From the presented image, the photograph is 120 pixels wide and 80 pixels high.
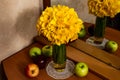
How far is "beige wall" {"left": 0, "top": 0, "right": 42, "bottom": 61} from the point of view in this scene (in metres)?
0.91

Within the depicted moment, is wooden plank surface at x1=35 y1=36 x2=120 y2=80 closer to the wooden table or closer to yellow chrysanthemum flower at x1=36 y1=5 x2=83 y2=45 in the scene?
the wooden table

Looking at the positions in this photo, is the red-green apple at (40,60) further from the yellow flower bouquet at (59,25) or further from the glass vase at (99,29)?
the glass vase at (99,29)

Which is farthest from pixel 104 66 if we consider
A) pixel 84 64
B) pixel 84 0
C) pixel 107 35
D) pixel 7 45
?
pixel 7 45

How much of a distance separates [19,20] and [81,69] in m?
0.37

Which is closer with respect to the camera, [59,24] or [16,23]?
[59,24]

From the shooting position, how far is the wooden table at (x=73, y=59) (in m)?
0.87

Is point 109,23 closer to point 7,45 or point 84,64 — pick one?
point 84,64

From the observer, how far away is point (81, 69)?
0.85m

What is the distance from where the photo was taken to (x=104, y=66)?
2.96 ft

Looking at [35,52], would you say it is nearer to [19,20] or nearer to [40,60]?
[40,60]

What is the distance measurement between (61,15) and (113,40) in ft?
1.33

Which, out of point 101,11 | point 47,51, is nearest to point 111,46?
point 101,11

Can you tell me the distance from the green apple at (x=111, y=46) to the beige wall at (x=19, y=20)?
14cm

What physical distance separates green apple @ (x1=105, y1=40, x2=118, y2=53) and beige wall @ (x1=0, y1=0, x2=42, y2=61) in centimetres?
37
